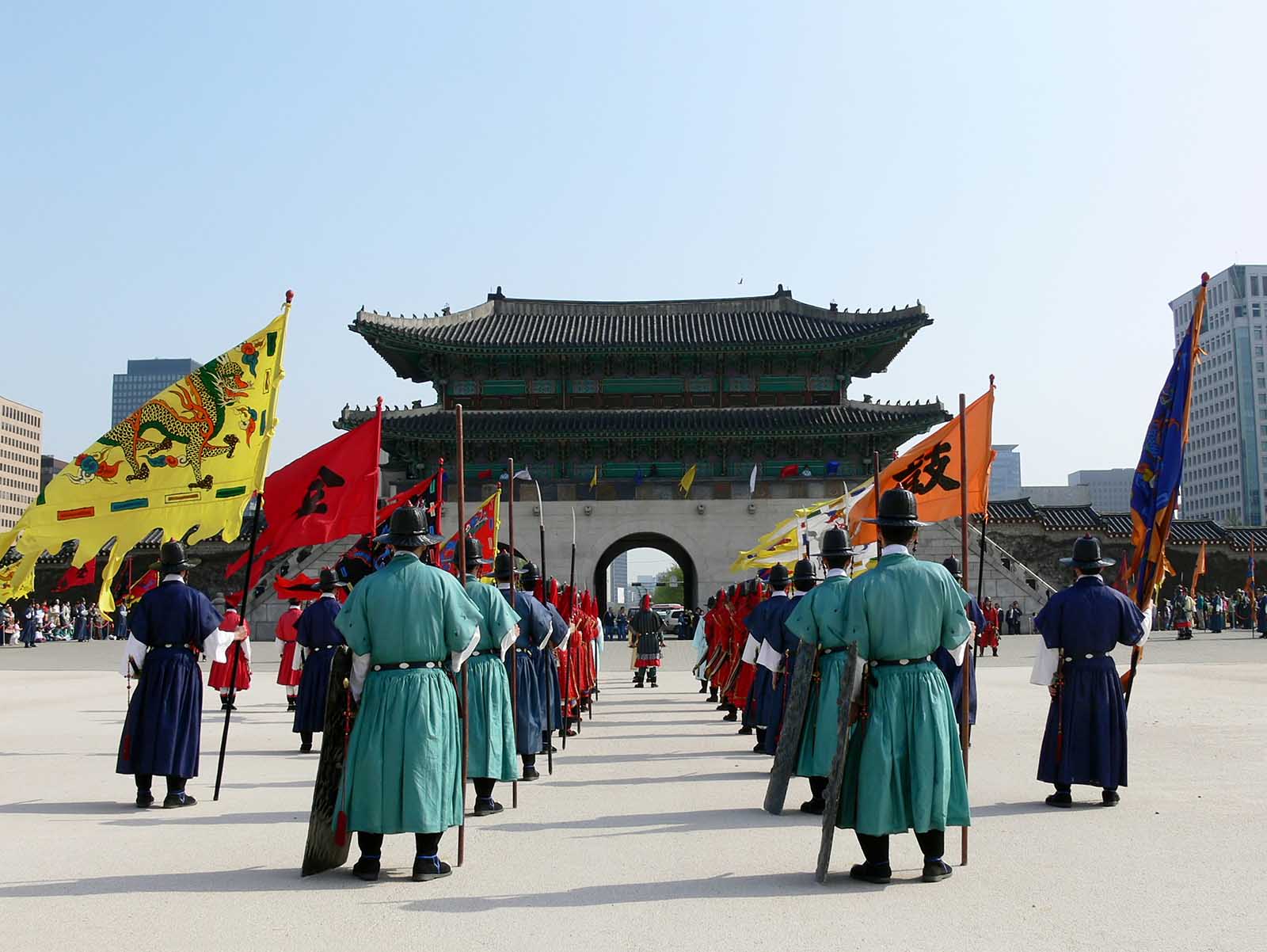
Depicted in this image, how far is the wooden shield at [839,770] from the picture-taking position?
5.10m

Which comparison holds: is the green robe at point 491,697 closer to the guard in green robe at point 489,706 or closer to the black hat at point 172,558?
the guard in green robe at point 489,706

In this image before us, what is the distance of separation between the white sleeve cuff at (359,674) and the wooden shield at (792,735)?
6.75 ft

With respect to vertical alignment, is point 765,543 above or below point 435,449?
below

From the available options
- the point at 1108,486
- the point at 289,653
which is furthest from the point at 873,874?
the point at 1108,486

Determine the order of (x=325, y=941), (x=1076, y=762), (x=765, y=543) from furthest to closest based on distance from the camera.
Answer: (x=765, y=543) → (x=1076, y=762) → (x=325, y=941)

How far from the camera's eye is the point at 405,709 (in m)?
5.45

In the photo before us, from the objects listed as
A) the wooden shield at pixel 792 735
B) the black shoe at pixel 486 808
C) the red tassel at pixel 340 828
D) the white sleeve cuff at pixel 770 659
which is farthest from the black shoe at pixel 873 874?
the white sleeve cuff at pixel 770 659

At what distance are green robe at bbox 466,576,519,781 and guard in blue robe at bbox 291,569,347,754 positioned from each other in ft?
11.1

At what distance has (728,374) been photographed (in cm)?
3831

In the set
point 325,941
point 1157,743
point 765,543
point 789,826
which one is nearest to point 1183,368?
point 1157,743

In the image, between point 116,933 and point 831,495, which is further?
point 831,495

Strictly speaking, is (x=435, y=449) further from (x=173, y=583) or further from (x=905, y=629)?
(x=905, y=629)

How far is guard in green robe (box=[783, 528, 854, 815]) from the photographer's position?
5.71 m

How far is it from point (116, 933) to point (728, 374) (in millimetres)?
34609
